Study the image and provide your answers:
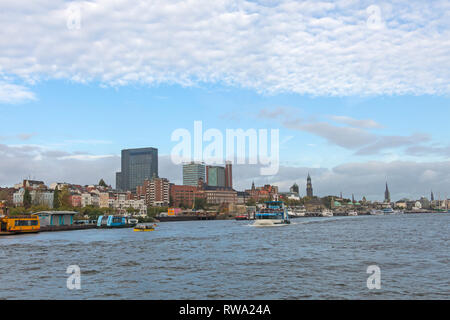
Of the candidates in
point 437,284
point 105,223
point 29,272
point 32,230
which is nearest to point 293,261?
point 437,284

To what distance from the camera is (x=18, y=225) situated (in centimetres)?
8875

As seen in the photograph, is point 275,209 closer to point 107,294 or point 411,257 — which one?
point 411,257

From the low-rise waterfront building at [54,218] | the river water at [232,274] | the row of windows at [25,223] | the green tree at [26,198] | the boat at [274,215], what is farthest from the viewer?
the green tree at [26,198]

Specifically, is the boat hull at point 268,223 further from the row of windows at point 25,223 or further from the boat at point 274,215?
the row of windows at point 25,223

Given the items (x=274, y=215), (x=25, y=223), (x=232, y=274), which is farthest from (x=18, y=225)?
(x=232, y=274)

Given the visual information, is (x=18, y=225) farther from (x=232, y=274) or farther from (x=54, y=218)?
(x=232, y=274)

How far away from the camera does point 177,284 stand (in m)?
27.2

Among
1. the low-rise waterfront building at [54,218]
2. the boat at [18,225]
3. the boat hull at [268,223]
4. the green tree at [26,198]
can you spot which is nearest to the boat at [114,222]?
the low-rise waterfront building at [54,218]

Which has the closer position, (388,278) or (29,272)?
(388,278)

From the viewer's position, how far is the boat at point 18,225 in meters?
87.1

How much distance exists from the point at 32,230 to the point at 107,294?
76132 millimetres

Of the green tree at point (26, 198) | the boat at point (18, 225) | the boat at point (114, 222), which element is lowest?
the boat at point (114, 222)

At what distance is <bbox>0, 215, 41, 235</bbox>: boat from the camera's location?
87.1 metres

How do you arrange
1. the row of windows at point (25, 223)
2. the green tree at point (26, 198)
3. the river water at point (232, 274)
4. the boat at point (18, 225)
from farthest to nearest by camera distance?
the green tree at point (26, 198), the row of windows at point (25, 223), the boat at point (18, 225), the river water at point (232, 274)
